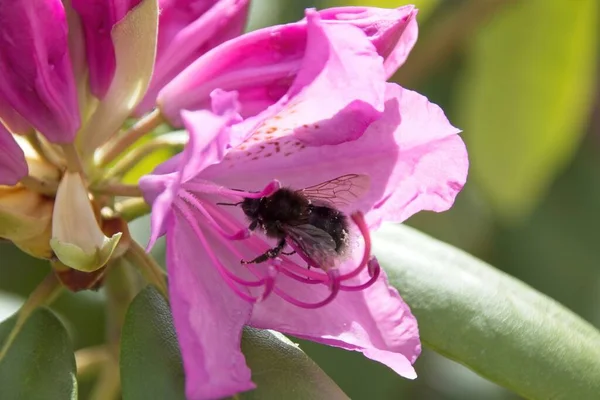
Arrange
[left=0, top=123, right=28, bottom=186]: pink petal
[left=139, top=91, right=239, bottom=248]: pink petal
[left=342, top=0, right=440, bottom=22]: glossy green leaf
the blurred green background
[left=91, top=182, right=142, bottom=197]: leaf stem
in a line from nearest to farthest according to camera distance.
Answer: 1. [left=139, top=91, right=239, bottom=248]: pink petal
2. [left=0, top=123, right=28, bottom=186]: pink petal
3. [left=91, top=182, right=142, bottom=197]: leaf stem
4. [left=342, top=0, right=440, bottom=22]: glossy green leaf
5. the blurred green background

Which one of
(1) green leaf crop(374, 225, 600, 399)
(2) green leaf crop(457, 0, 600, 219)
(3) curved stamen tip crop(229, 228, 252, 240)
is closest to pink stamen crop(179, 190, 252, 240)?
(3) curved stamen tip crop(229, 228, 252, 240)

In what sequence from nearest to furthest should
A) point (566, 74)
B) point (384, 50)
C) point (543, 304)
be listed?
point (384, 50)
point (543, 304)
point (566, 74)

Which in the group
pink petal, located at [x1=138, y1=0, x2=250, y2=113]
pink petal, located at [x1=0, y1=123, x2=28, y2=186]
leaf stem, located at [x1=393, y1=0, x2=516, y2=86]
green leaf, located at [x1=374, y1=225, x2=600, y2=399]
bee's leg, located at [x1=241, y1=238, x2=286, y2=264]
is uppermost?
pink petal, located at [x1=138, y1=0, x2=250, y2=113]

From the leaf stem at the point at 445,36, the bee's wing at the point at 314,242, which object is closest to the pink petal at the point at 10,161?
the bee's wing at the point at 314,242

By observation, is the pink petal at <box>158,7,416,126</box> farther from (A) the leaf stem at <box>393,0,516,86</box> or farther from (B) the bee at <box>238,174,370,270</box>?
(A) the leaf stem at <box>393,0,516,86</box>

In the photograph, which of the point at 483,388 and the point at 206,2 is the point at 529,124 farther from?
the point at 206,2

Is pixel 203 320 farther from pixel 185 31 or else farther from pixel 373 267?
pixel 185 31

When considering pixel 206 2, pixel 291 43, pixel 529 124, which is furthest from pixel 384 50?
pixel 529 124
